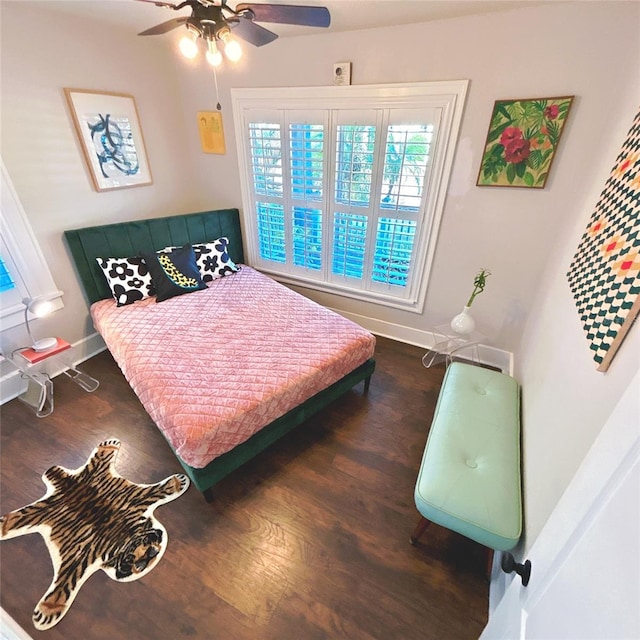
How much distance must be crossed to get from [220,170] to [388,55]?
Result: 1872mm

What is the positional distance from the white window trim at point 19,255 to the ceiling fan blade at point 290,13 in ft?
6.42

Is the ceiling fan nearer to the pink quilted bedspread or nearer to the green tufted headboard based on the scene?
the pink quilted bedspread

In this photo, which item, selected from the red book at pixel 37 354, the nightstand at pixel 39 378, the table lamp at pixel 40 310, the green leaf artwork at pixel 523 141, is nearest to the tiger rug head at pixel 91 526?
the nightstand at pixel 39 378

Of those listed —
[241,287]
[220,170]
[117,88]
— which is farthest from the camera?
[220,170]

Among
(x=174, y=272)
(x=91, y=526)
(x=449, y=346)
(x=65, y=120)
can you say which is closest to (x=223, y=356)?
(x=91, y=526)

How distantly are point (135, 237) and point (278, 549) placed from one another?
2.68m

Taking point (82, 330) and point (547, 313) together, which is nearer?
point (547, 313)

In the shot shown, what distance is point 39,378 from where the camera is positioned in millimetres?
2262

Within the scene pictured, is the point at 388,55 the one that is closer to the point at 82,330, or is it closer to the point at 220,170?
the point at 220,170

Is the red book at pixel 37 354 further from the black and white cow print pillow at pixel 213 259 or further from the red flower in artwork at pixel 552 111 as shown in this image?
the red flower in artwork at pixel 552 111

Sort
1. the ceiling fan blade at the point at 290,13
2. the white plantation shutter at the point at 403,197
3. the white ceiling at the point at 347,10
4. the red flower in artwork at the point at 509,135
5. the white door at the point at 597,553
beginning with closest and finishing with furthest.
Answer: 1. the white door at the point at 597,553
2. the ceiling fan blade at the point at 290,13
3. the white ceiling at the point at 347,10
4. the red flower in artwork at the point at 509,135
5. the white plantation shutter at the point at 403,197

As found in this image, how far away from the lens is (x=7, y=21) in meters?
1.93

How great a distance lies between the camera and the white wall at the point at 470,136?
147cm

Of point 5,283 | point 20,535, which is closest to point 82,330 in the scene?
point 5,283
